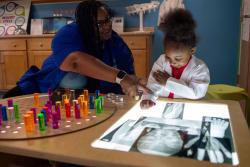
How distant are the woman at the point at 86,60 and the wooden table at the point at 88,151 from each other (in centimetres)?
38

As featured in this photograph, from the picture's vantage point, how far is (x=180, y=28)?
3.84 feet

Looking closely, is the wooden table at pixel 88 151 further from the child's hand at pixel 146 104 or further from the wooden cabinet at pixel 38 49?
the wooden cabinet at pixel 38 49

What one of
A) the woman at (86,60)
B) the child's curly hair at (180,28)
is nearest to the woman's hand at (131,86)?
the woman at (86,60)

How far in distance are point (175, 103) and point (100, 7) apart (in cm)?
60

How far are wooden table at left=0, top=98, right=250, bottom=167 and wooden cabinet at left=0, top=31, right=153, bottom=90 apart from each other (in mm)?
2105

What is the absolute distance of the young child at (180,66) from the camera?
1.18 m

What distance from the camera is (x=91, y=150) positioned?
66cm

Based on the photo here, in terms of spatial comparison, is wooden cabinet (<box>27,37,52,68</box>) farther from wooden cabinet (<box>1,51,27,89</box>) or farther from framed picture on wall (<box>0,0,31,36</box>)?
framed picture on wall (<box>0,0,31,36</box>)

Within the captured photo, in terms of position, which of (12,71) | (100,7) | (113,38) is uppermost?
(100,7)

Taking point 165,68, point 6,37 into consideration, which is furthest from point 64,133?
point 6,37

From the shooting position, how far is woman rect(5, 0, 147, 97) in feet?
3.75

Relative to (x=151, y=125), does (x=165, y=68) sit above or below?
above

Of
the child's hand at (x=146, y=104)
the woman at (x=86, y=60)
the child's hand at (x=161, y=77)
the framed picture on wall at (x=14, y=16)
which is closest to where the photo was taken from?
the child's hand at (x=146, y=104)

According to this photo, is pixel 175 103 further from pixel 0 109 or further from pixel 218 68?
pixel 218 68
